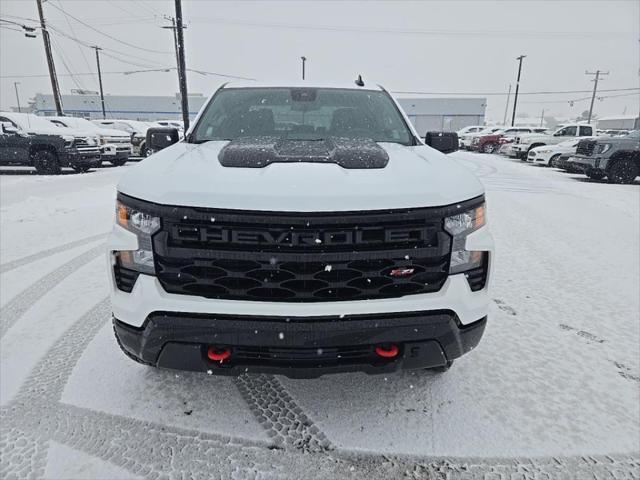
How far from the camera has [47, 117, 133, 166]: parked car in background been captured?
12859 millimetres

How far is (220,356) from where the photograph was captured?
175 centimetres

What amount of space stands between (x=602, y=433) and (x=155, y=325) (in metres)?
2.17

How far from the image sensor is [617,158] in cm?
1089

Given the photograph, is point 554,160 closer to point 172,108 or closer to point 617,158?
point 617,158

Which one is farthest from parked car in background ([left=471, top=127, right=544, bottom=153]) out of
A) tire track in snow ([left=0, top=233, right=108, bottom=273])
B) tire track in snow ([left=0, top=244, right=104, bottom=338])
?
tire track in snow ([left=0, top=244, right=104, bottom=338])

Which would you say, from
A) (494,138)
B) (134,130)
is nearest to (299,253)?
(134,130)

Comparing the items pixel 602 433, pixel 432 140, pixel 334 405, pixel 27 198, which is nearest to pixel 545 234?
pixel 432 140

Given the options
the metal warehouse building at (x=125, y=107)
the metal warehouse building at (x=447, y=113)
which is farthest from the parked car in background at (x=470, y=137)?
the metal warehouse building at (x=125, y=107)

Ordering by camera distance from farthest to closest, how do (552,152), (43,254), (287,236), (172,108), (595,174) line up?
(172,108) < (552,152) < (595,174) < (43,254) < (287,236)

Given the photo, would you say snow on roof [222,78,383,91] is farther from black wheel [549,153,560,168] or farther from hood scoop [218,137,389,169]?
black wheel [549,153,560,168]

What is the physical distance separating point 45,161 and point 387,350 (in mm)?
12846

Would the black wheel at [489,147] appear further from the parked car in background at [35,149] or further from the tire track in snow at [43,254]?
the tire track in snow at [43,254]

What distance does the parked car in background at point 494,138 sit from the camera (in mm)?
23881

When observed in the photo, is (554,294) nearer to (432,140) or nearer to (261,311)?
(432,140)
